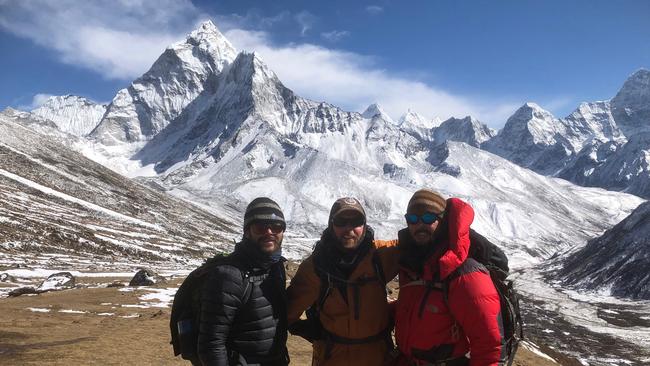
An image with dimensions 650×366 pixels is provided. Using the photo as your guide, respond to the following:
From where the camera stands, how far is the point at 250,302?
742cm

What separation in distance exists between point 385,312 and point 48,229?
9812 centimetres

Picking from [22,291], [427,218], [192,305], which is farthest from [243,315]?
[22,291]

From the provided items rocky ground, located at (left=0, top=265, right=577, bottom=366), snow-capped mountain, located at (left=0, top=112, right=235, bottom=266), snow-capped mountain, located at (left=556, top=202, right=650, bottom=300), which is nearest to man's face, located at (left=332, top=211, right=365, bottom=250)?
rocky ground, located at (left=0, top=265, right=577, bottom=366)

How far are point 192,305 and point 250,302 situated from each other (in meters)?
0.96

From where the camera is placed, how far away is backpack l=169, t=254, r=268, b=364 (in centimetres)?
733

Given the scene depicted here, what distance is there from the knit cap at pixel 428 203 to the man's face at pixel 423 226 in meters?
0.07

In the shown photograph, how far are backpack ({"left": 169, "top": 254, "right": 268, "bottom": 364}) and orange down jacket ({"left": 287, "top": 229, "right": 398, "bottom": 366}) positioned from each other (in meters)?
0.84

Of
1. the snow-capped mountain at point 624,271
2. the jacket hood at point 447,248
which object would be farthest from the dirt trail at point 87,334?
the snow-capped mountain at point 624,271

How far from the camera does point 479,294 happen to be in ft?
21.3

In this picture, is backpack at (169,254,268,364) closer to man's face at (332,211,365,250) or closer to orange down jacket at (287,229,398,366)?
orange down jacket at (287,229,398,366)

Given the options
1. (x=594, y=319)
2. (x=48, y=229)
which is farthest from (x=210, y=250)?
(x=594, y=319)

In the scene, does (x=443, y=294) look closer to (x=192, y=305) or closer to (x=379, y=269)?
(x=379, y=269)

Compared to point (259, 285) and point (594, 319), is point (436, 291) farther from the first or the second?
point (594, 319)

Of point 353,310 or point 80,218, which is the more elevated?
point 353,310
